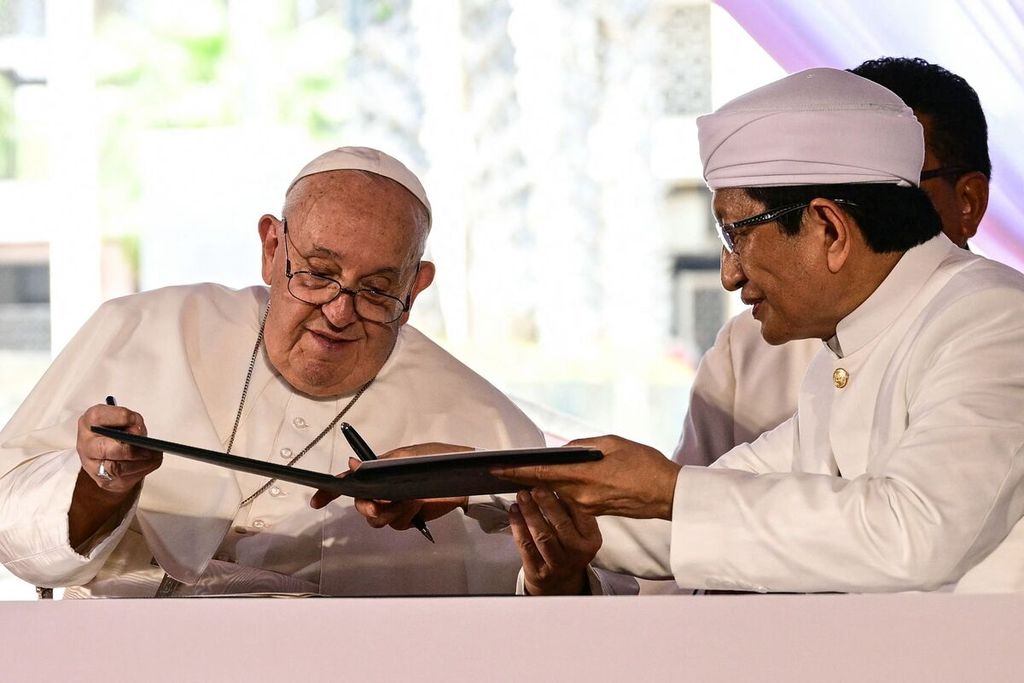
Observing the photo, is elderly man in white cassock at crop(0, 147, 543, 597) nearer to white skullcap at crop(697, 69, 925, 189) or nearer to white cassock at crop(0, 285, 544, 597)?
white cassock at crop(0, 285, 544, 597)

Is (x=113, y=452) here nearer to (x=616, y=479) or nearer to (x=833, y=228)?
(x=616, y=479)

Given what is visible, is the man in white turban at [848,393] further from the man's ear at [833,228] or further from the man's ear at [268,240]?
the man's ear at [268,240]

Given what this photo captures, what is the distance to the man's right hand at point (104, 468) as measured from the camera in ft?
8.69

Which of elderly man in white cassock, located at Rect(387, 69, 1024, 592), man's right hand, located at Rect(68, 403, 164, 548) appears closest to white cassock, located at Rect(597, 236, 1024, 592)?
elderly man in white cassock, located at Rect(387, 69, 1024, 592)

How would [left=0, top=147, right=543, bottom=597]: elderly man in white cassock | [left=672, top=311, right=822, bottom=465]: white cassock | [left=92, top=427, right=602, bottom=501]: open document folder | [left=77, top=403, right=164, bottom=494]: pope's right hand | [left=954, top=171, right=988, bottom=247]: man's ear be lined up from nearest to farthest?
[left=92, top=427, right=602, bottom=501]: open document folder, [left=77, top=403, right=164, bottom=494]: pope's right hand, [left=0, top=147, right=543, bottom=597]: elderly man in white cassock, [left=954, top=171, right=988, bottom=247]: man's ear, [left=672, top=311, right=822, bottom=465]: white cassock

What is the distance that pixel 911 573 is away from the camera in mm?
2162

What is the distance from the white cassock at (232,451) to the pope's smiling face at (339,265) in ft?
0.47

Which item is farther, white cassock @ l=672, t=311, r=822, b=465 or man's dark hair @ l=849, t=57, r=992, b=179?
white cassock @ l=672, t=311, r=822, b=465

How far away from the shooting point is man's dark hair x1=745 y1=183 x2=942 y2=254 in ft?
8.27

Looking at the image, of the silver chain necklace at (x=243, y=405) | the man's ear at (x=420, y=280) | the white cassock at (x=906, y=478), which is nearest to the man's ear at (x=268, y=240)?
the silver chain necklace at (x=243, y=405)

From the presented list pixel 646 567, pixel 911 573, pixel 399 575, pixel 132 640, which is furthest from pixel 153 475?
pixel 911 573

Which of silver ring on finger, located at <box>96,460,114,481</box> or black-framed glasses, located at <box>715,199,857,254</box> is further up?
black-framed glasses, located at <box>715,199,857,254</box>

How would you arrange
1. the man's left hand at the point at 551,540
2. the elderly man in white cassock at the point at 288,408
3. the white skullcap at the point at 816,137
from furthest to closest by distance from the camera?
the elderly man in white cassock at the point at 288,408 → the man's left hand at the point at 551,540 → the white skullcap at the point at 816,137

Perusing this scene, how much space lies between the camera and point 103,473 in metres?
2.71
